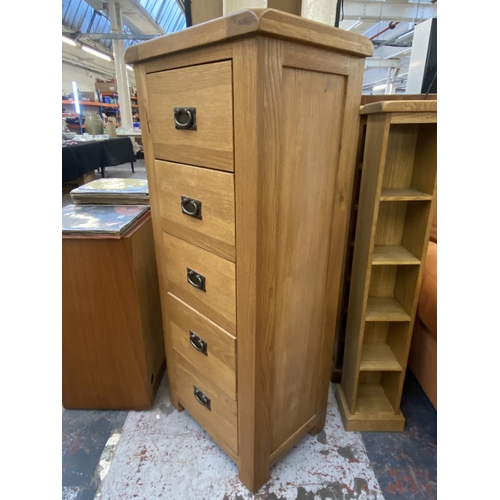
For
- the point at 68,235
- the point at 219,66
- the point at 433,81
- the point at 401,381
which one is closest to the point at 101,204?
the point at 68,235

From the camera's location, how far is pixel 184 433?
1.18 m

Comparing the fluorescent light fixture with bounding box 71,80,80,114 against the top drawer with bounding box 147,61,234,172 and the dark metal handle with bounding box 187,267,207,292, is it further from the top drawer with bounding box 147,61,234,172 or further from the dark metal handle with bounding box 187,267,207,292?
the dark metal handle with bounding box 187,267,207,292

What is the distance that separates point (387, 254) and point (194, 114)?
2.53 ft

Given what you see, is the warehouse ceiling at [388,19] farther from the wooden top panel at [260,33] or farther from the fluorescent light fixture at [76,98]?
the fluorescent light fixture at [76,98]

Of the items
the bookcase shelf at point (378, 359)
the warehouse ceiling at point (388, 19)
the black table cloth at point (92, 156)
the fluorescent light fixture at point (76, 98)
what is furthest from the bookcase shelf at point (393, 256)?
the fluorescent light fixture at point (76, 98)

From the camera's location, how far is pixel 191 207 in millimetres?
822

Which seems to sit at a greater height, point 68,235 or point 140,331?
point 68,235

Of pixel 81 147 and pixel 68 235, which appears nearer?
pixel 68 235

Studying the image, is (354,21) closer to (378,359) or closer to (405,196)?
(405,196)

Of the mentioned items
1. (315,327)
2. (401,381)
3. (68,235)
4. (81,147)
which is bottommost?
(401,381)

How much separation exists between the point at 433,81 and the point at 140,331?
167 centimetres

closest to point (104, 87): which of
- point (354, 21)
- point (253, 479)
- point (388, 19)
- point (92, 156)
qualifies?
point (92, 156)

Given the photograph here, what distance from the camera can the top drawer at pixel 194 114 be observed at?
66 cm

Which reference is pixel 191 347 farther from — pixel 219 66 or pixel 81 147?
pixel 81 147
